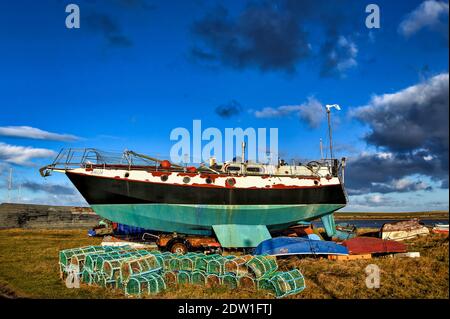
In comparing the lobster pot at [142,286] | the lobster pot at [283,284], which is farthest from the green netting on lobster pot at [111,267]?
the lobster pot at [283,284]

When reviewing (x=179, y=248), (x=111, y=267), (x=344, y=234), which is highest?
(x=111, y=267)

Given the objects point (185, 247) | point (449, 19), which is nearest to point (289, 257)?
point (185, 247)

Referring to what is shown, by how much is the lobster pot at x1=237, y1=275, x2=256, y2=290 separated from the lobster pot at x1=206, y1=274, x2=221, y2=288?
0.88m

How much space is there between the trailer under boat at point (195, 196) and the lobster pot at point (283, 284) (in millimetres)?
9674

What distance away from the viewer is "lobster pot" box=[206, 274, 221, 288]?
13039 mm

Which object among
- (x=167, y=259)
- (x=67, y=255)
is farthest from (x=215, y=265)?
(x=67, y=255)

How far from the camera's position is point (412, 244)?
2395cm

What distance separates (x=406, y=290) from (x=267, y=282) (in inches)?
196

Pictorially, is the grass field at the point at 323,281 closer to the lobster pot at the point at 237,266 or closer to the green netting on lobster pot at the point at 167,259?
the lobster pot at the point at 237,266

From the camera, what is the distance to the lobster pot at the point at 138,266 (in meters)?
12.8

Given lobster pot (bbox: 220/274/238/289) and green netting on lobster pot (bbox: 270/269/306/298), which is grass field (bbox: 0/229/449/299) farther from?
lobster pot (bbox: 220/274/238/289)

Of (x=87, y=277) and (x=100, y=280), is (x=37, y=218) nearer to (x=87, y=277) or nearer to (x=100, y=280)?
(x=87, y=277)

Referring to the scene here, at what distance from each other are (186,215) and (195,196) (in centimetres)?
137

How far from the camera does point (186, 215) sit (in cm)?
2195
